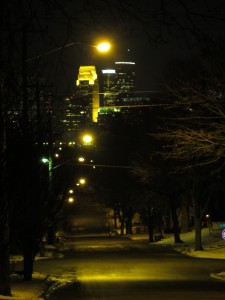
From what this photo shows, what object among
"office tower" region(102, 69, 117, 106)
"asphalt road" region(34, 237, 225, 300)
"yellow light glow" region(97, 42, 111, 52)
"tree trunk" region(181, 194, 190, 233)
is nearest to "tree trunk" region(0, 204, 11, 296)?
"asphalt road" region(34, 237, 225, 300)

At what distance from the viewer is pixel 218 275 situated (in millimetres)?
29453

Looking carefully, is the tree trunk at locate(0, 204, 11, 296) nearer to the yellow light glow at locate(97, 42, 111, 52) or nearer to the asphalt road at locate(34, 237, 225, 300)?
the asphalt road at locate(34, 237, 225, 300)

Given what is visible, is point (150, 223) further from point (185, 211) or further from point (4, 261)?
point (4, 261)

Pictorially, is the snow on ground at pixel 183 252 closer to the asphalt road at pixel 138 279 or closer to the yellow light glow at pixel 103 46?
the asphalt road at pixel 138 279

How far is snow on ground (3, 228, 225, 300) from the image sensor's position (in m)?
20.6

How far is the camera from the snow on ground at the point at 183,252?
67.5ft

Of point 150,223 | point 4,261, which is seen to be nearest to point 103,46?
point 4,261

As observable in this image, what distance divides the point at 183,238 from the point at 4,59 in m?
53.0

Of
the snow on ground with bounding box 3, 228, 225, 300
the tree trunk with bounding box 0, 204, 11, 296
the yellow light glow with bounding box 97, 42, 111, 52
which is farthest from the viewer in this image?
the snow on ground with bounding box 3, 228, 225, 300

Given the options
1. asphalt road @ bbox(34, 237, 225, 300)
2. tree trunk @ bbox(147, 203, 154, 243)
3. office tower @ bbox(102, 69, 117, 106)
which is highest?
office tower @ bbox(102, 69, 117, 106)

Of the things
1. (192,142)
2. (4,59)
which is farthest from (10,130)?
(4,59)

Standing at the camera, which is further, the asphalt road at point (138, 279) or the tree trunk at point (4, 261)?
the asphalt road at point (138, 279)

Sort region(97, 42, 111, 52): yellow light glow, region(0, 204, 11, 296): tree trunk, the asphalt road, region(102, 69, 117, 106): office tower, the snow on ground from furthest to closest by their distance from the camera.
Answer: region(102, 69, 117, 106): office tower, the asphalt road, the snow on ground, region(0, 204, 11, 296): tree trunk, region(97, 42, 111, 52): yellow light glow

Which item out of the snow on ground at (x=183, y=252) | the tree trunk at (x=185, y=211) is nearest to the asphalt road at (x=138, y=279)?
the snow on ground at (x=183, y=252)
